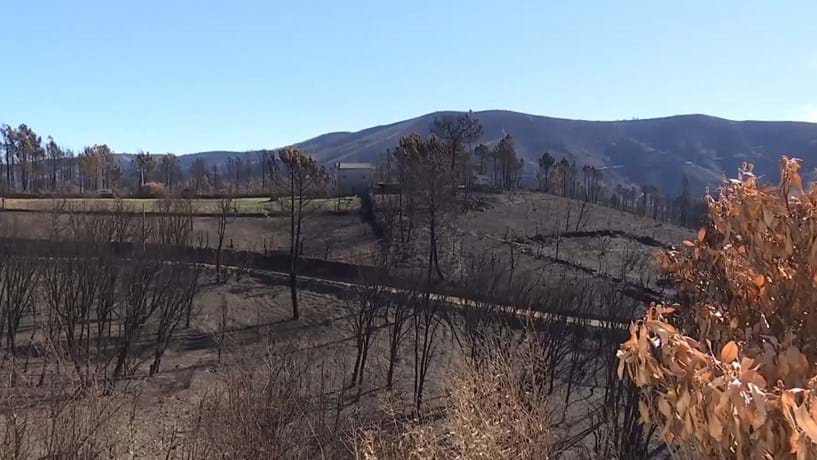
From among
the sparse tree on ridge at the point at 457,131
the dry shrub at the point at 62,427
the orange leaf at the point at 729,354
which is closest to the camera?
the orange leaf at the point at 729,354

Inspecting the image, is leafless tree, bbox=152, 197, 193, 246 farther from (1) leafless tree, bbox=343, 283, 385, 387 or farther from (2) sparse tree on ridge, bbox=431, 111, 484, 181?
(2) sparse tree on ridge, bbox=431, 111, 484, 181

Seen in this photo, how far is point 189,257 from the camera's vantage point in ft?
143

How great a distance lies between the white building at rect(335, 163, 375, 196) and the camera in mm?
74250

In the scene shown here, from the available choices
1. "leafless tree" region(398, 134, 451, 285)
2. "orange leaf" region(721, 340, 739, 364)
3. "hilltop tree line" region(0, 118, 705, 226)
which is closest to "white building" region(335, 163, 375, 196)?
"hilltop tree line" region(0, 118, 705, 226)

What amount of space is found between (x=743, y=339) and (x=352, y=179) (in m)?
73.8

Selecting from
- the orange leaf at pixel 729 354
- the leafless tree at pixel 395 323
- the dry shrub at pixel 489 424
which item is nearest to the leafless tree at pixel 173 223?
the leafless tree at pixel 395 323

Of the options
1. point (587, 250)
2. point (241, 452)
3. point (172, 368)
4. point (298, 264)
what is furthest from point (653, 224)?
point (241, 452)

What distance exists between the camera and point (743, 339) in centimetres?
365

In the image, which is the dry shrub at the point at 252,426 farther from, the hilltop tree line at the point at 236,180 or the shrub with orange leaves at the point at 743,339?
the hilltop tree line at the point at 236,180

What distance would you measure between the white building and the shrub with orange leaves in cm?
6851

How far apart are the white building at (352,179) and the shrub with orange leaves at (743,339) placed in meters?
68.5

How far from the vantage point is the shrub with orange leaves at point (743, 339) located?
249cm

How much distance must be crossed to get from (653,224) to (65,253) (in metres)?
61.8

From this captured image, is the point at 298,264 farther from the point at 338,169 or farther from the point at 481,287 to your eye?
the point at 338,169
